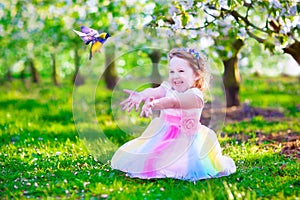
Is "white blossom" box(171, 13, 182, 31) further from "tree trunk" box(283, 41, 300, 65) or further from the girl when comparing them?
"tree trunk" box(283, 41, 300, 65)

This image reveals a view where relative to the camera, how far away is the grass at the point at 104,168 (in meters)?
4.48

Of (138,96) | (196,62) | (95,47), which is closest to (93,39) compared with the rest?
(95,47)

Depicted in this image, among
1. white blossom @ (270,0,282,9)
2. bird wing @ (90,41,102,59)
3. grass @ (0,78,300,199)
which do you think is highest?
white blossom @ (270,0,282,9)

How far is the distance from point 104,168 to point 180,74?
1.32 m

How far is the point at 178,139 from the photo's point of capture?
5102 mm

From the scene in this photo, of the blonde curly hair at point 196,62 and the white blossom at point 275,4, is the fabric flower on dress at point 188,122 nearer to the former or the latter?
the blonde curly hair at point 196,62

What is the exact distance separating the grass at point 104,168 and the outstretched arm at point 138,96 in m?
0.74

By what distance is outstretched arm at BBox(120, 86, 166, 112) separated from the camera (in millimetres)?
4773

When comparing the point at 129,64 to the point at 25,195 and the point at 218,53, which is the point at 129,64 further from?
the point at 25,195

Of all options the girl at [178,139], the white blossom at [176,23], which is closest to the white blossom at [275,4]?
the white blossom at [176,23]

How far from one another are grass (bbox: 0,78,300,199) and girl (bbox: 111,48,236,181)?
14cm

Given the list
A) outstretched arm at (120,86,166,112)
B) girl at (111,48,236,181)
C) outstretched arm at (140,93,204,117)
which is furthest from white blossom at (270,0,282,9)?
outstretched arm at (120,86,166,112)

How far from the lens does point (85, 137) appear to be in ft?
19.0

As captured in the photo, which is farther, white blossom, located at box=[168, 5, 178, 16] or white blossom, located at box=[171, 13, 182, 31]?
white blossom, located at box=[168, 5, 178, 16]
